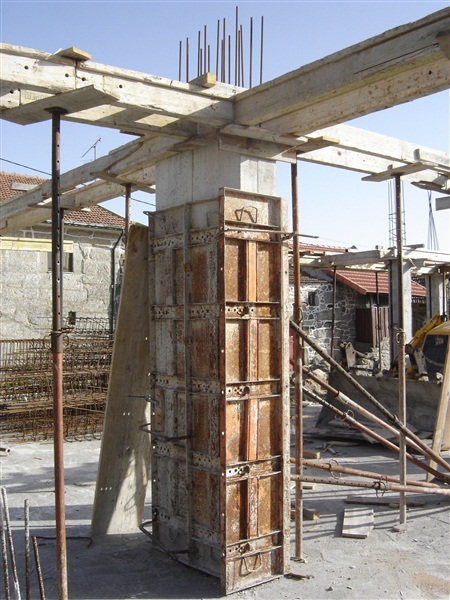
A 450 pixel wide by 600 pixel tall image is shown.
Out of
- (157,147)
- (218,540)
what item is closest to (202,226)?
(157,147)

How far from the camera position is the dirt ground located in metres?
5.43

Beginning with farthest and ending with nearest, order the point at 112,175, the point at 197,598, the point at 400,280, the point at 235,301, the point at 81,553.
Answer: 1. the point at 112,175
2. the point at 400,280
3. the point at 81,553
4. the point at 235,301
5. the point at 197,598

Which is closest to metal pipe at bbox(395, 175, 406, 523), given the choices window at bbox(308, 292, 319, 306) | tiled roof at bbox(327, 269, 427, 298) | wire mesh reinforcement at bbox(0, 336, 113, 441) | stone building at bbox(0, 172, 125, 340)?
wire mesh reinforcement at bbox(0, 336, 113, 441)

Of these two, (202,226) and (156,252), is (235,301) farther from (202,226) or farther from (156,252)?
(156,252)

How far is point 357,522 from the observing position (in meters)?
7.20

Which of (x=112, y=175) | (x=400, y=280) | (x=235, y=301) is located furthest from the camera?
(x=112, y=175)

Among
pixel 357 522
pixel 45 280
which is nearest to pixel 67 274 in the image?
pixel 45 280

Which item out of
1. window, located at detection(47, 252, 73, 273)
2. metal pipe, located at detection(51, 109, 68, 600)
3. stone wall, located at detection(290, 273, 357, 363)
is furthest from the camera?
stone wall, located at detection(290, 273, 357, 363)

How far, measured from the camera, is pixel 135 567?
5957 millimetres

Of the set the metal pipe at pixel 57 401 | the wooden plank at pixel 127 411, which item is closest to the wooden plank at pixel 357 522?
the wooden plank at pixel 127 411

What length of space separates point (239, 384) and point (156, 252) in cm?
167

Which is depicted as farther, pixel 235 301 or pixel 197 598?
pixel 235 301

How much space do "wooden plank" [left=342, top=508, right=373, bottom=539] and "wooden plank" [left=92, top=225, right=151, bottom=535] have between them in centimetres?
222

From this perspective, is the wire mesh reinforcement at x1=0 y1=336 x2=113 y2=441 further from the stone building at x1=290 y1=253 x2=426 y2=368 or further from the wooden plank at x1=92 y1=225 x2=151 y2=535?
the stone building at x1=290 y1=253 x2=426 y2=368
